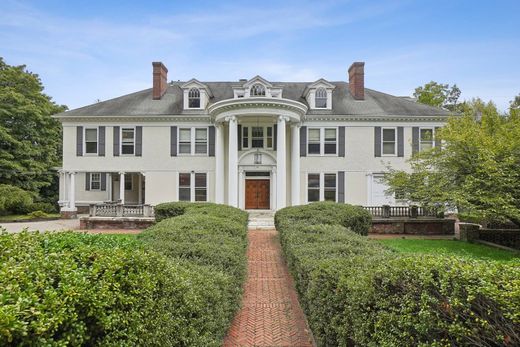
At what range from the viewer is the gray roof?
22281 millimetres

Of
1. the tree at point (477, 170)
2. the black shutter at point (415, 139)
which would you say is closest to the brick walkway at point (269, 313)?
the tree at point (477, 170)

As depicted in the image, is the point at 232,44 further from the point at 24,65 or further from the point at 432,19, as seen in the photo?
the point at 24,65

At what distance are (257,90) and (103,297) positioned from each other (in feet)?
66.1

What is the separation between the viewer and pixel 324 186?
73.0 feet

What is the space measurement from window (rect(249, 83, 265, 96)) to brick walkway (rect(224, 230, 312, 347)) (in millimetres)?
13779

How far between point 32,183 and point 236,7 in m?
24.8

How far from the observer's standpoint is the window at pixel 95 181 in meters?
23.9

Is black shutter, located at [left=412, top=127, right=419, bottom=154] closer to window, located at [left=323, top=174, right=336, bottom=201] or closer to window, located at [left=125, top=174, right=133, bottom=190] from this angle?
window, located at [left=323, top=174, right=336, bottom=201]

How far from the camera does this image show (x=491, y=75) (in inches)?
901

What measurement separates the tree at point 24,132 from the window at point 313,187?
24.1 metres

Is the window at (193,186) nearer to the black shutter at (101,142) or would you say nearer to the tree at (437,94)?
the black shutter at (101,142)

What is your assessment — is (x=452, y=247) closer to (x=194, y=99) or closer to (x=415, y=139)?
(x=415, y=139)

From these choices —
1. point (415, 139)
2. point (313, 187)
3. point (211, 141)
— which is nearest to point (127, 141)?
point (211, 141)

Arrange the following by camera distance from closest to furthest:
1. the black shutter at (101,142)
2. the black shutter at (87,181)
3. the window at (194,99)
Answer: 1. the black shutter at (101,142)
2. the window at (194,99)
3. the black shutter at (87,181)
